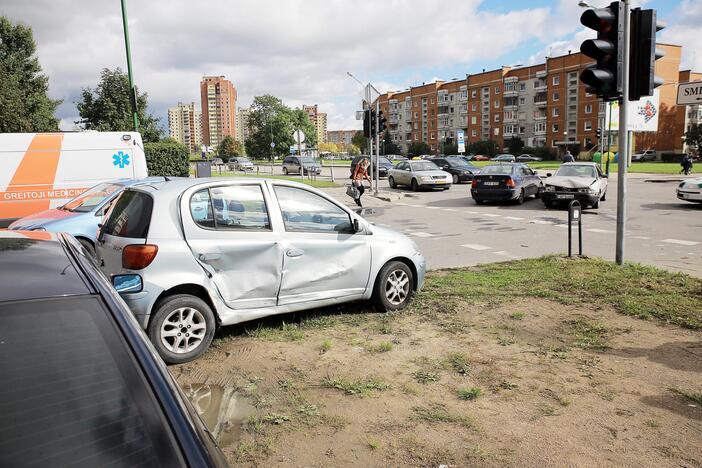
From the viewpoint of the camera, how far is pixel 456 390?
12.8ft

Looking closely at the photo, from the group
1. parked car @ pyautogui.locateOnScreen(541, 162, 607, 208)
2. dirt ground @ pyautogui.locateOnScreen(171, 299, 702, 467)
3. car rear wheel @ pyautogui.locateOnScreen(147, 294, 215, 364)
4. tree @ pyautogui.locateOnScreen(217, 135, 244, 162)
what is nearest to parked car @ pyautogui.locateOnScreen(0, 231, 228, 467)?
dirt ground @ pyautogui.locateOnScreen(171, 299, 702, 467)

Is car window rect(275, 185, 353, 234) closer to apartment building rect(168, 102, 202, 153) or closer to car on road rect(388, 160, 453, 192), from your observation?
car on road rect(388, 160, 453, 192)

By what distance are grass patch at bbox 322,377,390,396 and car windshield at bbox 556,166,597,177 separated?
1546 cm

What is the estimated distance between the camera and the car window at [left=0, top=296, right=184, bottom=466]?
1.32m

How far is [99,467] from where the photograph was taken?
1289mm

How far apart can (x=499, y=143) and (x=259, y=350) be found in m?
99.0

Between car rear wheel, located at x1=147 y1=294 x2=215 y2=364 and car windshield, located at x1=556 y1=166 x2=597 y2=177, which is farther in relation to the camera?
car windshield, located at x1=556 y1=166 x2=597 y2=177

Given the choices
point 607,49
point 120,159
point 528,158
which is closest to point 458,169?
point 120,159

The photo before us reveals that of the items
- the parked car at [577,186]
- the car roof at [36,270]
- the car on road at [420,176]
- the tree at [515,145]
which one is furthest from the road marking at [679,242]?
the tree at [515,145]

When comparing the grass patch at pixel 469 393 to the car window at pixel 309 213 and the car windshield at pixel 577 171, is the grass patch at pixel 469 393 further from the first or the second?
the car windshield at pixel 577 171

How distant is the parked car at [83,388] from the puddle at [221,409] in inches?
69.3

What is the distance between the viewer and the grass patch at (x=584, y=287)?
5.73m

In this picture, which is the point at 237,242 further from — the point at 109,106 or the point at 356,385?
the point at 109,106

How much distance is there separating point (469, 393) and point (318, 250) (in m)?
2.09
